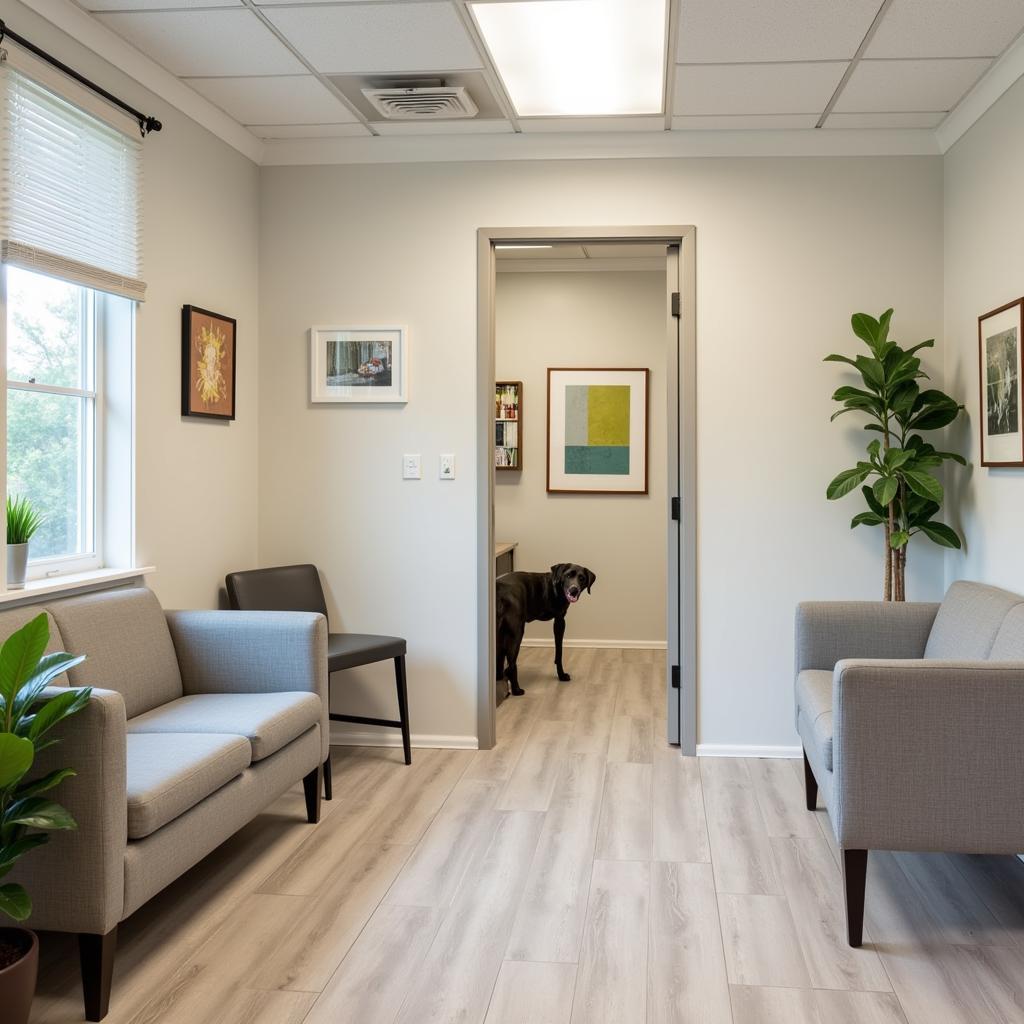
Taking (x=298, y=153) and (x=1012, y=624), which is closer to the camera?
(x=1012, y=624)

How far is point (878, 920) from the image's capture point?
2.52m

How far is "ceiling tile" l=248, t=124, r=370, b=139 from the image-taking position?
3928 millimetres

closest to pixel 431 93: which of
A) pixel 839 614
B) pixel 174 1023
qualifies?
pixel 839 614

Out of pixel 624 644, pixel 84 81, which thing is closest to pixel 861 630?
pixel 84 81

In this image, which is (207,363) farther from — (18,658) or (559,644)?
(559,644)

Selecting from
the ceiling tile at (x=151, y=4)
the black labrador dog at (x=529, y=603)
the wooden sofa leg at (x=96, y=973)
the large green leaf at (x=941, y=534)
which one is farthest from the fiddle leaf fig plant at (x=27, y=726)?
the black labrador dog at (x=529, y=603)

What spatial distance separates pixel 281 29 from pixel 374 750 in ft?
8.72

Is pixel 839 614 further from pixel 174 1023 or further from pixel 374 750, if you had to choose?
pixel 174 1023

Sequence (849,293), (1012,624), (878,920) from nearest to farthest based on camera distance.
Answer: (878,920)
(1012,624)
(849,293)

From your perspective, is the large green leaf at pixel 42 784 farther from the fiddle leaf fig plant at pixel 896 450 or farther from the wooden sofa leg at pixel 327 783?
the fiddle leaf fig plant at pixel 896 450

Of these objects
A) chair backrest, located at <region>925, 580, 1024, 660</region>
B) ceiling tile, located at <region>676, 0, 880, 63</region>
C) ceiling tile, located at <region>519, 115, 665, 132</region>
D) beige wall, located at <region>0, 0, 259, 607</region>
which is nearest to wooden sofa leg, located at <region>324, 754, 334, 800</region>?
beige wall, located at <region>0, 0, 259, 607</region>

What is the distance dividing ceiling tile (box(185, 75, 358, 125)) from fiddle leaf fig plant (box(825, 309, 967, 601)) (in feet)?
6.86

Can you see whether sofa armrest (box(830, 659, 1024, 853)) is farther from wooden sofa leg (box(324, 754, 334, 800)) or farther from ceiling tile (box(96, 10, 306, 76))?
ceiling tile (box(96, 10, 306, 76))

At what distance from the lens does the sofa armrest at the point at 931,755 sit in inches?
91.0
